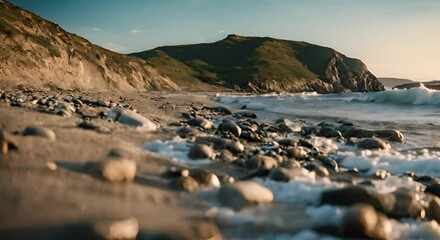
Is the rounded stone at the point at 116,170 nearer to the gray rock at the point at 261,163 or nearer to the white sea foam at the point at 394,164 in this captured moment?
the gray rock at the point at 261,163

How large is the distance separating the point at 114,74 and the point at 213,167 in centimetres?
3797

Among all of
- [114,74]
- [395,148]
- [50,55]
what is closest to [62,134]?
[395,148]

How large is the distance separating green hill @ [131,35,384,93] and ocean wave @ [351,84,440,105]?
4972 cm

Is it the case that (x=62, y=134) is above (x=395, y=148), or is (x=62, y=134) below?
above

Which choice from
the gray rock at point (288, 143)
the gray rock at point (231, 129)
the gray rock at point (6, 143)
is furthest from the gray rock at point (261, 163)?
the gray rock at point (231, 129)

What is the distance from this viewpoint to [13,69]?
67.3ft

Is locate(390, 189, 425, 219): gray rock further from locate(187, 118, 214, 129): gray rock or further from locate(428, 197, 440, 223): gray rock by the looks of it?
locate(187, 118, 214, 129): gray rock

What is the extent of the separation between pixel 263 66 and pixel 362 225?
4177 inches

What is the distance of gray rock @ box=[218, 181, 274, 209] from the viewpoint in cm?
251

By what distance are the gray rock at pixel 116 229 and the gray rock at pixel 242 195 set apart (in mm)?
821

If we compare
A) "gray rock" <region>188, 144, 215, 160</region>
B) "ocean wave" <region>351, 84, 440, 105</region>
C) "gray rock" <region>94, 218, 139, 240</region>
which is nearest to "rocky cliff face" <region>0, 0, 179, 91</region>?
"gray rock" <region>188, 144, 215, 160</region>

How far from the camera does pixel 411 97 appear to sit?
829 inches

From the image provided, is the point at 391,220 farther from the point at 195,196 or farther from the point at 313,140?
the point at 313,140

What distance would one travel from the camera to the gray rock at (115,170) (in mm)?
2559
